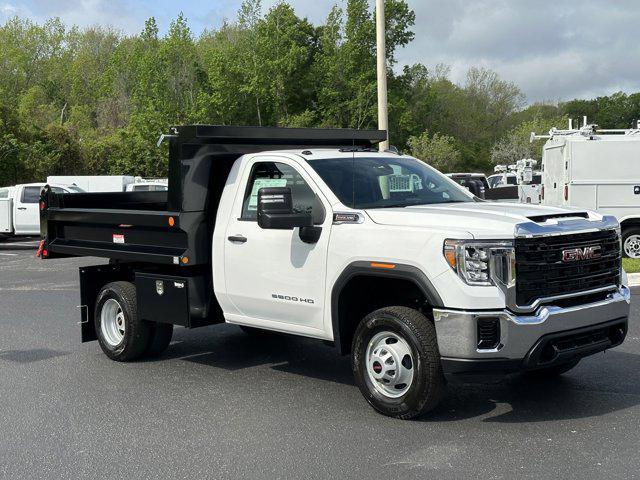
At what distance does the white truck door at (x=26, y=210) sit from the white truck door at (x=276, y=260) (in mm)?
18591

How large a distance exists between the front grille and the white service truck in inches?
421

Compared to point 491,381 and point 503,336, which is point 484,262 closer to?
point 503,336

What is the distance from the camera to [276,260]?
6.89m

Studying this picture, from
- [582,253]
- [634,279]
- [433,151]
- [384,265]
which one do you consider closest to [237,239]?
[384,265]

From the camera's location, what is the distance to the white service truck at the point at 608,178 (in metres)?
16.6

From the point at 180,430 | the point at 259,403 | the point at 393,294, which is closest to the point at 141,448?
the point at 180,430

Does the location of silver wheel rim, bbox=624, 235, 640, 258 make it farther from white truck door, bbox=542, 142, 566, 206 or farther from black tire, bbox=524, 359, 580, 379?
black tire, bbox=524, 359, 580, 379

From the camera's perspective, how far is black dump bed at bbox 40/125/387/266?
24.3 feet

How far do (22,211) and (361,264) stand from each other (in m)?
20.4

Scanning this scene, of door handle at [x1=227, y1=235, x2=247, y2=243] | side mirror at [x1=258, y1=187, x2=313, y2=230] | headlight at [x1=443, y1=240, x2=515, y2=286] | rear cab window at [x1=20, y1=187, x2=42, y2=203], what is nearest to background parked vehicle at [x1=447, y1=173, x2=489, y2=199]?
rear cab window at [x1=20, y1=187, x2=42, y2=203]

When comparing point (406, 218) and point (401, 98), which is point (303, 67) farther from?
point (406, 218)

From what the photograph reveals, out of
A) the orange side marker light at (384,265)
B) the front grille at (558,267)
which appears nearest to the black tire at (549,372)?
the front grille at (558,267)

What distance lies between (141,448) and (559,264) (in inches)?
124

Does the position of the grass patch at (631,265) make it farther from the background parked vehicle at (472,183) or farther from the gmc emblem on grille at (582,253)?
the gmc emblem on grille at (582,253)
